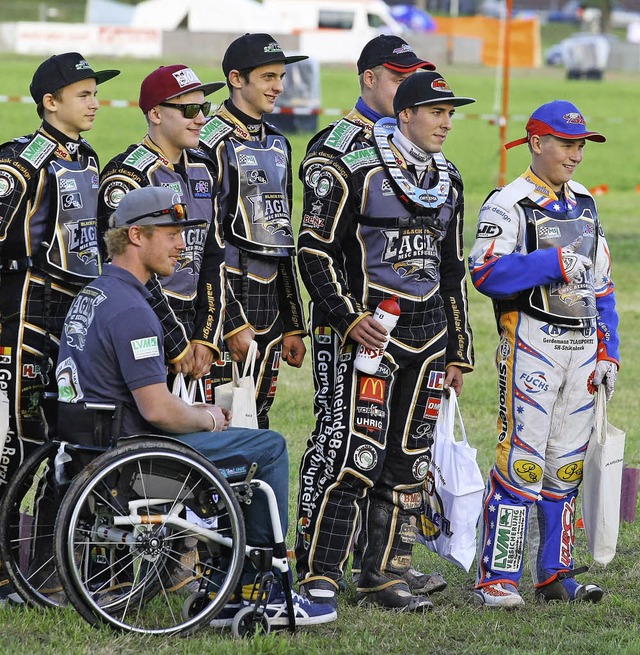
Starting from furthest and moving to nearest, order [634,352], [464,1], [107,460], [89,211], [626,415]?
[464,1] < [634,352] < [626,415] < [89,211] < [107,460]

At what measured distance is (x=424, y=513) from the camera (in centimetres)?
601

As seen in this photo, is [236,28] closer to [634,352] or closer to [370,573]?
[634,352]

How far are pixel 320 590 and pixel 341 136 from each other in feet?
6.60

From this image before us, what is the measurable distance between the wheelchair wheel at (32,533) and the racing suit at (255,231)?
1.05m

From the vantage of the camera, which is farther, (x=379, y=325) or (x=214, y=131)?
(x=214, y=131)

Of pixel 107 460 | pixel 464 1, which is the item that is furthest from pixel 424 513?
pixel 464 1

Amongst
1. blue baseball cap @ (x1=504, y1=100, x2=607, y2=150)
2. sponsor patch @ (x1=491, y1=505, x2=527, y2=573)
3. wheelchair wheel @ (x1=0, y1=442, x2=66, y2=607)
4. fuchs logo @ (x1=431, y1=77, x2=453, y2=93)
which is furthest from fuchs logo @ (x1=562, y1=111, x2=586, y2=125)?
wheelchair wheel @ (x1=0, y1=442, x2=66, y2=607)

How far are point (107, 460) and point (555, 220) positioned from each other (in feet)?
7.60

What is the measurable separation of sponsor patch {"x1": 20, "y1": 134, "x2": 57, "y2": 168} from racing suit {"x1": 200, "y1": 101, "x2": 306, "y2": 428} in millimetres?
759

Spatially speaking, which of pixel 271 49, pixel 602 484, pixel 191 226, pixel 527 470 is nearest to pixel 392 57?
pixel 271 49

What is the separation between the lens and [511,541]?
19.0 feet

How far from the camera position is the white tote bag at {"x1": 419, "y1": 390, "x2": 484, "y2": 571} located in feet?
18.8

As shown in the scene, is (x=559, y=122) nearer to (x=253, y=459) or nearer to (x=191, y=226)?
(x=191, y=226)

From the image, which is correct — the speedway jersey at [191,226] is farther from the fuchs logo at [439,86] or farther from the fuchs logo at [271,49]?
the fuchs logo at [439,86]
